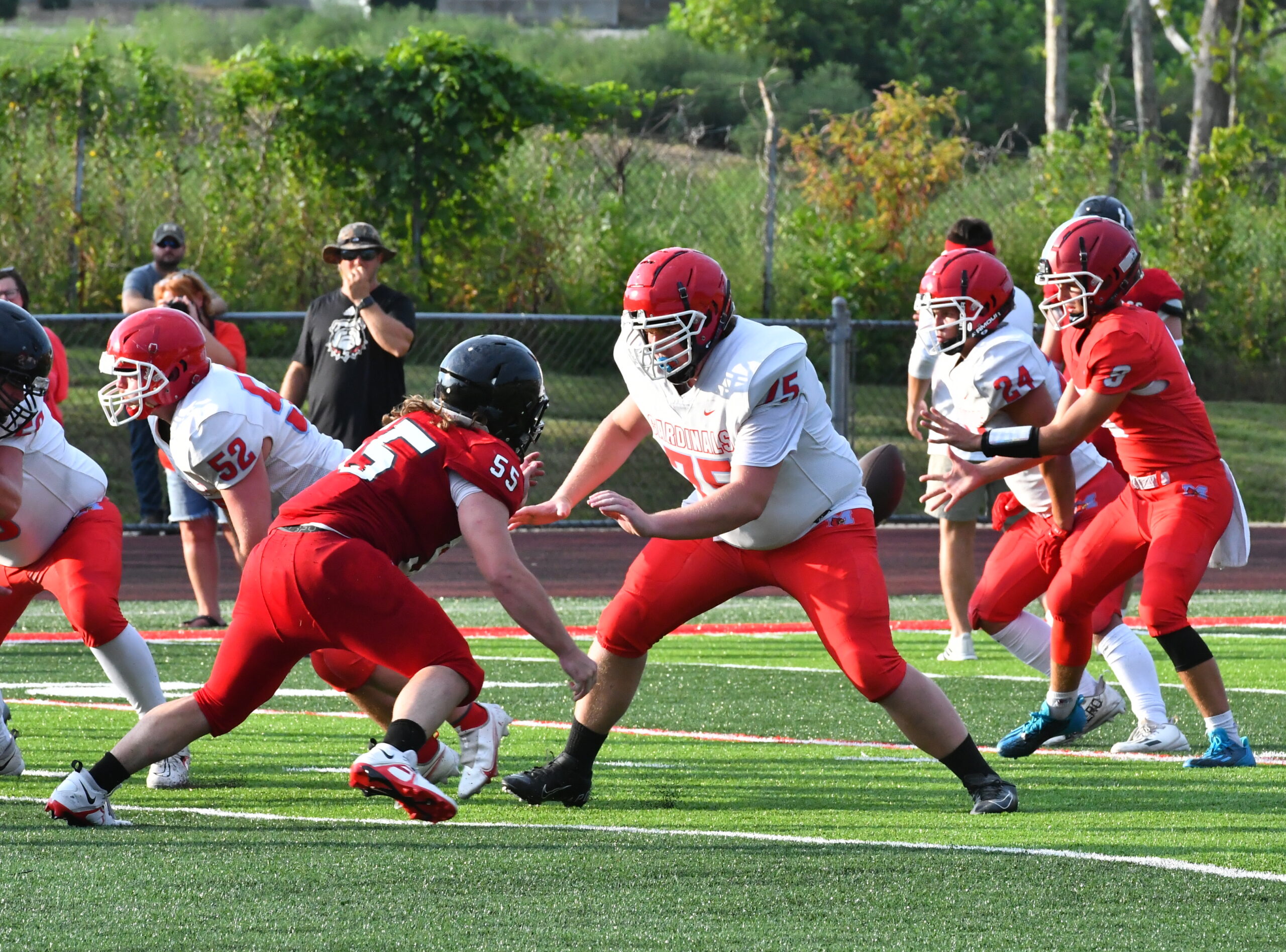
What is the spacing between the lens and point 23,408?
5.18 metres

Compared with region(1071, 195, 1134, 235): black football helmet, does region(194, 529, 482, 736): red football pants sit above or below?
below

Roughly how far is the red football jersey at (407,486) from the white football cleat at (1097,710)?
8.44 ft

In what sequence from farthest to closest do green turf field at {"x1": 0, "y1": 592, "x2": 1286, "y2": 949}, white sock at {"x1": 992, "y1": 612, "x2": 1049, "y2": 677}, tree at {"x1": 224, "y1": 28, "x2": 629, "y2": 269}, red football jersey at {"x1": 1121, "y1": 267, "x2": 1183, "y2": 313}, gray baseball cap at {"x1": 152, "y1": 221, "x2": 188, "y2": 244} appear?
tree at {"x1": 224, "y1": 28, "x2": 629, "y2": 269}
gray baseball cap at {"x1": 152, "y1": 221, "x2": 188, "y2": 244}
red football jersey at {"x1": 1121, "y1": 267, "x2": 1183, "y2": 313}
white sock at {"x1": 992, "y1": 612, "x2": 1049, "y2": 677}
green turf field at {"x1": 0, "y1": 592, "x2": 1286, "y2": 949}

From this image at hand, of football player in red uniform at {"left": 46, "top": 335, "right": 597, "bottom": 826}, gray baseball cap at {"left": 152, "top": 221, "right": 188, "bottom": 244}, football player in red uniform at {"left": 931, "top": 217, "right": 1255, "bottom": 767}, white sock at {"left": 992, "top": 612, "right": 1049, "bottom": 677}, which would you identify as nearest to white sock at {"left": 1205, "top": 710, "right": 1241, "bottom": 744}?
football player in red uniform at {"left": 931, "top": 217, "right": 1255, "bottom": 767}

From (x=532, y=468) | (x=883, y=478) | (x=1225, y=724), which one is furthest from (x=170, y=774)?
(x=1225, y=724)

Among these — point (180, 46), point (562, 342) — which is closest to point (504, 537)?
point (562, 342)

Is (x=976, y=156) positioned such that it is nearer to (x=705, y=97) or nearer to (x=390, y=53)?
(x=390, y=53)

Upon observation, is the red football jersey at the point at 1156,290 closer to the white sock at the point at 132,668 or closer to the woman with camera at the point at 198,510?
the woman with camera at the point at 198,510

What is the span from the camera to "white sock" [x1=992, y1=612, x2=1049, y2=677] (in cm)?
679

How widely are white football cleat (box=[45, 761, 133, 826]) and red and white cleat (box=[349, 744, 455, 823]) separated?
0.78m

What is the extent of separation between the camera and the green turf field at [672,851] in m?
3.78

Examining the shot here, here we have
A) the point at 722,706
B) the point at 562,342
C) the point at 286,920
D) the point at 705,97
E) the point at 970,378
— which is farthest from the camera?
the point at 705,97

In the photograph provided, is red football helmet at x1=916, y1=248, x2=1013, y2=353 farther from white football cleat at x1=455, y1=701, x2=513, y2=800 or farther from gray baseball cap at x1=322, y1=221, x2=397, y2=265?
gray baseball cap at x1=322, y1=221, x2=397, y2=265

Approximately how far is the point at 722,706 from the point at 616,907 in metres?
3.42
